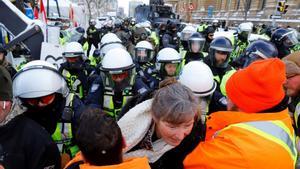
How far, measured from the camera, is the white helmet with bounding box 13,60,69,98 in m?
2.12

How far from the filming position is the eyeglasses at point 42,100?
6.95 ft

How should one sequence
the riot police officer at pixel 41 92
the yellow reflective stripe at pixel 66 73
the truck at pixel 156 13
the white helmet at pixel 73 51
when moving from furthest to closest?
the truck at pixel 156 13
the white helmet at pixel 73 51
the yellow reflective stripe at pixel 66 73
the riot police officer at pixel 41 92

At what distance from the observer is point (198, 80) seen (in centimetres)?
286

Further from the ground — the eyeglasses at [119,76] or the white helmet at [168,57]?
the eyeglasses at [119,76]

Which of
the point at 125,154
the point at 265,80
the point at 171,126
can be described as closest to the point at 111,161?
the point at 125,154

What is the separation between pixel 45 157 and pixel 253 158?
3.88 ft

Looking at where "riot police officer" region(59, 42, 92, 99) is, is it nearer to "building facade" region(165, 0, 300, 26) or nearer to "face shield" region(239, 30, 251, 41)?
"face shield" region(239, 30, 251, 41)

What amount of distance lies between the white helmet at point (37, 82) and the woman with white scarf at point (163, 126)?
70 centimetres

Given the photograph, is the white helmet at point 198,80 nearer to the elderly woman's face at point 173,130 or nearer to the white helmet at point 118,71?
the white helmet at point 118,71

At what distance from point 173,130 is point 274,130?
1.76 feet

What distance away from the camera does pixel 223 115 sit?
192 centimetres

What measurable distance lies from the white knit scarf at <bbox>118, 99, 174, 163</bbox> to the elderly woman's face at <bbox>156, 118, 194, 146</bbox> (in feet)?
0.15

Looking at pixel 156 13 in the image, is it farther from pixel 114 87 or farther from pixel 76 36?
pixel 114 87

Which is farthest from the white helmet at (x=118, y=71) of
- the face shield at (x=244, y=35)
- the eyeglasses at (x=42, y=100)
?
the face shield at (x=244, y=35)
